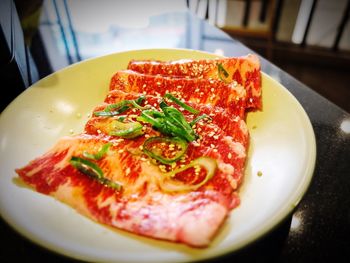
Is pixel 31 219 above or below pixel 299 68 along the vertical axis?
above

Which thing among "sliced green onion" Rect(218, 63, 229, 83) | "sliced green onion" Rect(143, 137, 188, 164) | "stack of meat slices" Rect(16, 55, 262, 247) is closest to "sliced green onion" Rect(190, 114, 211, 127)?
"stack of meat slices" Rect(16, 55, 262, 247)

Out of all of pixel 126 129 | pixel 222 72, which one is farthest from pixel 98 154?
pixel 222 72

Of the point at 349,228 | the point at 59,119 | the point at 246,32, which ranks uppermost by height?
the point at 59,119

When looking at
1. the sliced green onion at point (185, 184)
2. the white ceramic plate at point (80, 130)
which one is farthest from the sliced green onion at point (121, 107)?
the sliced green onion at point (185, 184)

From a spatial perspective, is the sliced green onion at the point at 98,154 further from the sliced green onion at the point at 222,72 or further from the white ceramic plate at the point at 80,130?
the sliced green onion at the point at 222,72

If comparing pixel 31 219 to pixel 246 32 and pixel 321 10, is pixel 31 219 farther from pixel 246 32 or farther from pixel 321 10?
pixel 321 10

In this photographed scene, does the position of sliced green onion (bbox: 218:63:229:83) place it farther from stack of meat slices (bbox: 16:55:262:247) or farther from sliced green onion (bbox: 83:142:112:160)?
sliced green onion (bbox: 83:142:112:160)

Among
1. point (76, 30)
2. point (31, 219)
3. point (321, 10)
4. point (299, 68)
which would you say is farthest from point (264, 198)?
point (321, 10)
